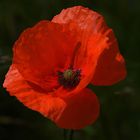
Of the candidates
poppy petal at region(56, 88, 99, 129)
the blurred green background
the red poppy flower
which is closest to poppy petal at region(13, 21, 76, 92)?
the red poppy flower

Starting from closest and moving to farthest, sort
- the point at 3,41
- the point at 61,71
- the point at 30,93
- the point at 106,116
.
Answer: the point at 30,93
the point at 61,71
the point at 106,116
the point at 3,41

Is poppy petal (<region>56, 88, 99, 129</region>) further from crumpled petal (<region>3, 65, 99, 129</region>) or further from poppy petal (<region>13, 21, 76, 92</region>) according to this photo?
poppy petal (<region>13, 21, 76, 92</region>)

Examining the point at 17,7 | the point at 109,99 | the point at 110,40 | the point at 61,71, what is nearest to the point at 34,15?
the point at 17,7

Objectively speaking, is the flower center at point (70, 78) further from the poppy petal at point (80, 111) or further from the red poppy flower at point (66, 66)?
the poppy petal at point (80, 111)

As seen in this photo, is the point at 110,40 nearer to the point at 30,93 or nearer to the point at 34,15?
the point at 30,93

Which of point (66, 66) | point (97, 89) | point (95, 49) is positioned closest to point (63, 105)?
point (95, 49)

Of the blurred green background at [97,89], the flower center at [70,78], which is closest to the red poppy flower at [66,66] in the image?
the flower center at [70,78]
